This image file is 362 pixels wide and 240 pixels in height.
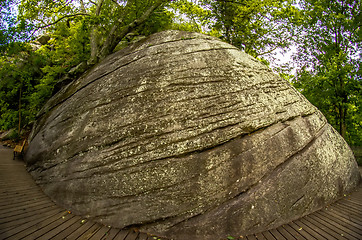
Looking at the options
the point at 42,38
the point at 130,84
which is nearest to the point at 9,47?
the point at 130,84

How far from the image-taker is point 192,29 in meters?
14.0

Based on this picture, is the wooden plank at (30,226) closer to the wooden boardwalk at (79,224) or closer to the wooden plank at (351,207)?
the wooden boardwalk at (79,224)

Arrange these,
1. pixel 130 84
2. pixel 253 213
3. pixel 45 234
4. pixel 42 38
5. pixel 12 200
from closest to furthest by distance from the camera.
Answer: pixel 45 234
pixel 253 213
pixel 12 200
pixel 130 84
pixel 42 38

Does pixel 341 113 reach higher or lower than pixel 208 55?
lower

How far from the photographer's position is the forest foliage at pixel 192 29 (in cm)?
1057

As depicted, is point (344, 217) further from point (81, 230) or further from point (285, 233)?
point (81, 230)

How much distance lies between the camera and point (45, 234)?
393 cm

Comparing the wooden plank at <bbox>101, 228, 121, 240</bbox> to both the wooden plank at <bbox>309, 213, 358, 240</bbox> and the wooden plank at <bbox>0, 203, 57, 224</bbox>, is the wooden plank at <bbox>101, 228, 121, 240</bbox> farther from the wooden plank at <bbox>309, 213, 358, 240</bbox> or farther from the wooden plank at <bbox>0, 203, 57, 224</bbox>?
the wooden plank at <bbox>309, 213, 358, 240</bbox>

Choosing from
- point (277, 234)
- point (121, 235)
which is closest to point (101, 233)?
point (121, 235)

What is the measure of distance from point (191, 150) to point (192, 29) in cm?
1238

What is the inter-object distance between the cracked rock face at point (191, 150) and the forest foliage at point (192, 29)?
531 centimetres

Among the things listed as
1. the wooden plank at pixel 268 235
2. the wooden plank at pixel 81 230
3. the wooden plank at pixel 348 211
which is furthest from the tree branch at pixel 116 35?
the wooden plank at pixel 348 211

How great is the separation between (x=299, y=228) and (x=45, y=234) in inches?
236

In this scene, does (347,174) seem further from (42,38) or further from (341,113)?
(42,38)
